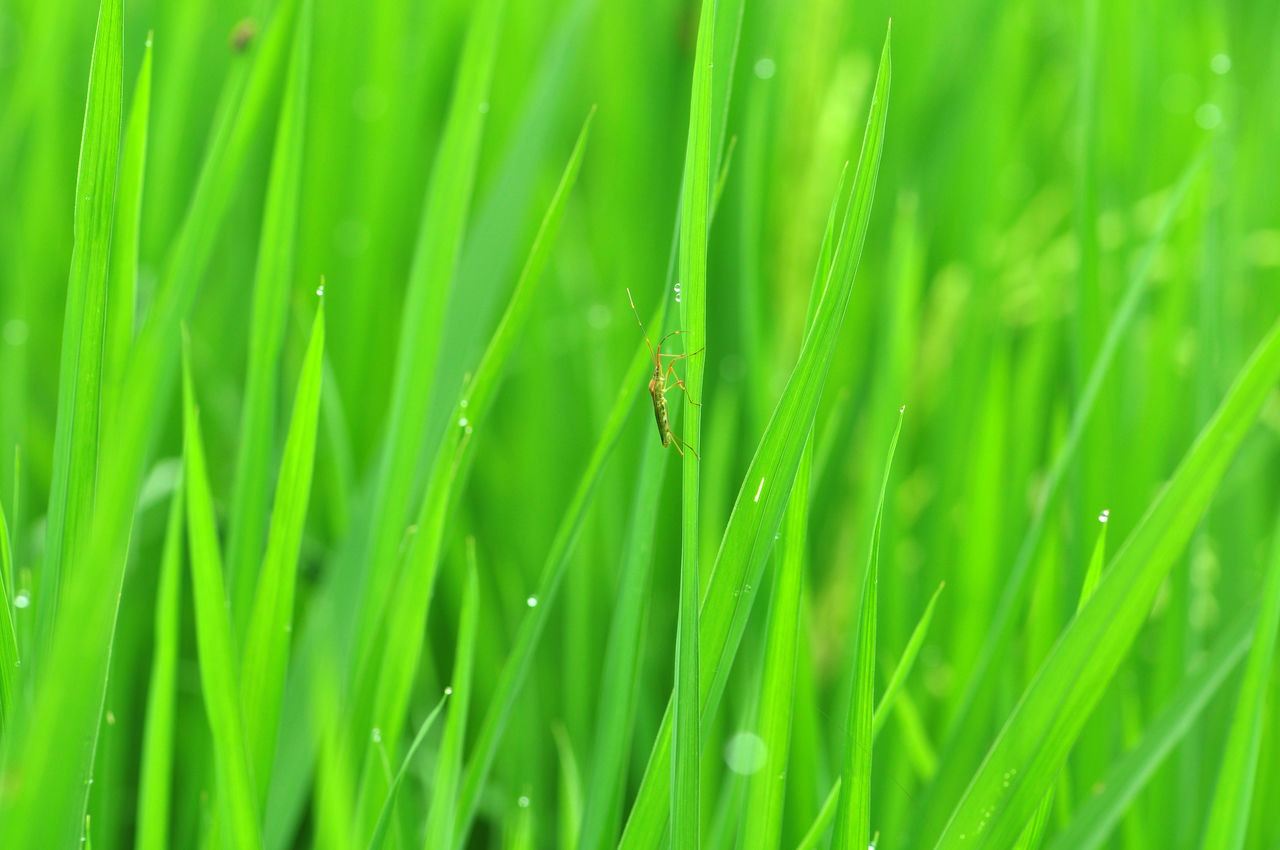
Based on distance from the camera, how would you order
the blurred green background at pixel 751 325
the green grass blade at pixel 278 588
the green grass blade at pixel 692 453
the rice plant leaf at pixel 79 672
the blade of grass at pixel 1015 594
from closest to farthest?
the rice plant leaf at pixel 79 672 < the green grass blade at pixel 692 453 < the green grass blade at pixel 278 588 < the blade of grass at pixel 1015 594 < the blurred green background at pixel 751 325

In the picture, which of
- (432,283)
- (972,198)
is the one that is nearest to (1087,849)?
(432,283)

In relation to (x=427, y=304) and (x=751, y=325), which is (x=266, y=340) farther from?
(x=751, y=325)

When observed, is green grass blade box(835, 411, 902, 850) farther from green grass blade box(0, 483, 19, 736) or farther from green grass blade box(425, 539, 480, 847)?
green grass blade box(0, 483, 19, 736)

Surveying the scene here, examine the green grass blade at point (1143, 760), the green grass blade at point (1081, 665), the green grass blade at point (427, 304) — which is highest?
the green grass blade at point (427, 304)

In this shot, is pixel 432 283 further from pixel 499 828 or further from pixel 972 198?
pixel 972 198

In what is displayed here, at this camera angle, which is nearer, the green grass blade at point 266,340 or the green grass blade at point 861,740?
the green grass blade at point 861,740

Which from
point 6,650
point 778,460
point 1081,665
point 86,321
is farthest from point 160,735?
point 1081,665

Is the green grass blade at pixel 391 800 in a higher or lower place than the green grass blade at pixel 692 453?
lower

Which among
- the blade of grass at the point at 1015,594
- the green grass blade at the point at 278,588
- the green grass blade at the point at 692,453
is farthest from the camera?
the blade of grass at the point at 1015,594

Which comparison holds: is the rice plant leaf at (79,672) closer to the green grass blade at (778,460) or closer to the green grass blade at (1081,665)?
the green grass blade at (778,460)

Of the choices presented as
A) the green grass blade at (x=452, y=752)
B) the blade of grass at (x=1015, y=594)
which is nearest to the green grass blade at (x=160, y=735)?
the green grass blade at (x=452, y=752)
